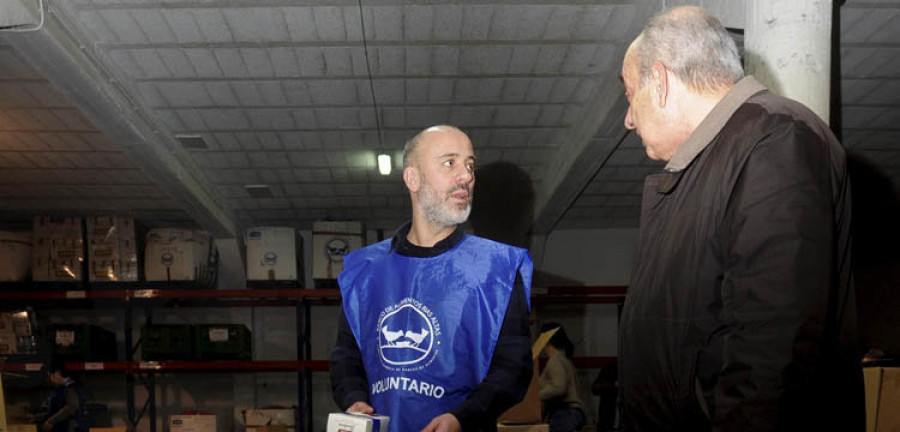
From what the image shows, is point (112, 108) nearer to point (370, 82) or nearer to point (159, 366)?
point (370, 82)

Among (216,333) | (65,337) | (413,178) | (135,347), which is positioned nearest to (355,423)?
(413,178)

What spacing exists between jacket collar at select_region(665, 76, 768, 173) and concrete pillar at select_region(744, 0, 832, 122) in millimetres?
1845

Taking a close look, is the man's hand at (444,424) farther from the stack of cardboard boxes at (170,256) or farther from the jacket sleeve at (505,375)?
the stack of cardboard boxes at (170,256)

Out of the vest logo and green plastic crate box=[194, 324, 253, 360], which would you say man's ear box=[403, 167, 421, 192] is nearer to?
the vest logo

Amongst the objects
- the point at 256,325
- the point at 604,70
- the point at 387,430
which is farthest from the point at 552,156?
the point at 387,430

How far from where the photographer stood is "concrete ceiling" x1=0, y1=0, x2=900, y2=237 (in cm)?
518

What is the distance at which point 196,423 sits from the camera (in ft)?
29.0

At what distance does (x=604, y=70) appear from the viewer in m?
6.03

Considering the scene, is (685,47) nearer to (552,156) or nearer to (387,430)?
(387,430)

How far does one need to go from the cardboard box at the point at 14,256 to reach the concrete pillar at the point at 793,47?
868cm

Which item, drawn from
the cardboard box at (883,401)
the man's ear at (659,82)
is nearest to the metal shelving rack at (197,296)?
the cardboard box at (883,401)

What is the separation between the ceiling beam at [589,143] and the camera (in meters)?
5.59

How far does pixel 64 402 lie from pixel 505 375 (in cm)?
809

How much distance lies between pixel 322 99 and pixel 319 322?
516 centimetres
